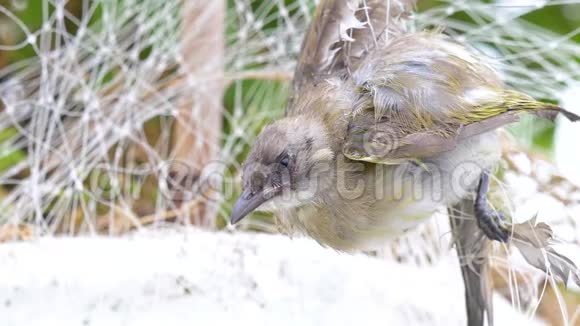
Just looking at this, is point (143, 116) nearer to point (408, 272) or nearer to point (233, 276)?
point (233, 276)

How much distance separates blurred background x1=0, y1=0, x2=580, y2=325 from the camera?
1.62 metres

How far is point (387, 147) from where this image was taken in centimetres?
95

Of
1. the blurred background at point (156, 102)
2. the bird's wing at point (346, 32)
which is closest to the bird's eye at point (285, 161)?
the bird's wing at point (346, 32)

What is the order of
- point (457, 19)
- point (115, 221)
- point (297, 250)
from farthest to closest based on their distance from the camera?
point (457, 19) < point (115, 221) < point (297, 250)

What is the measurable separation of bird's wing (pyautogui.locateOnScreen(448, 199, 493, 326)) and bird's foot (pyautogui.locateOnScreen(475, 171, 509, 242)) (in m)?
0.08

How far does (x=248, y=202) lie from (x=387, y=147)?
208mm

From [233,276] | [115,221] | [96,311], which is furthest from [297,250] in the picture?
[115,221]

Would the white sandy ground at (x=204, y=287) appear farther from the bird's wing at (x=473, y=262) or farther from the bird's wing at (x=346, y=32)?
the bird's wing at (x=346, y=32)

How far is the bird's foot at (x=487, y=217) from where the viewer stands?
3.59 ft

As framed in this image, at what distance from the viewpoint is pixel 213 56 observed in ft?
5.81

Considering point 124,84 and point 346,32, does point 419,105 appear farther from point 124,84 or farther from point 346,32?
point 124,84

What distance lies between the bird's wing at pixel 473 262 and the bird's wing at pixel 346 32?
30cm

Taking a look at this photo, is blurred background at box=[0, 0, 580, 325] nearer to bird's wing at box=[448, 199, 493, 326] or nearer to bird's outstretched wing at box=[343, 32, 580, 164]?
bird's wing at box=[448, 199, 493, 326]

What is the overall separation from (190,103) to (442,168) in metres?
0.93
